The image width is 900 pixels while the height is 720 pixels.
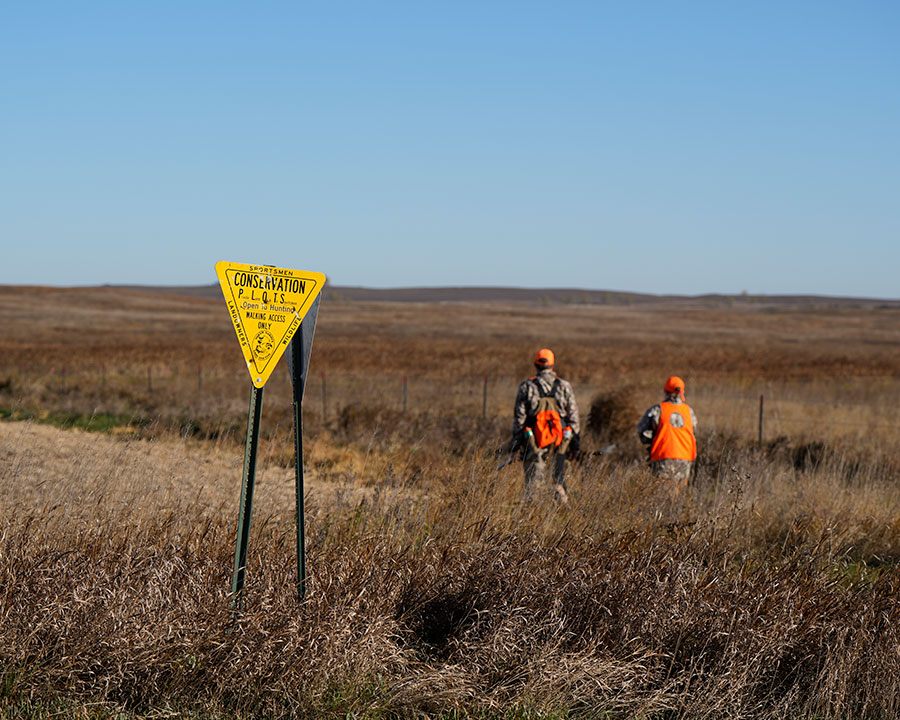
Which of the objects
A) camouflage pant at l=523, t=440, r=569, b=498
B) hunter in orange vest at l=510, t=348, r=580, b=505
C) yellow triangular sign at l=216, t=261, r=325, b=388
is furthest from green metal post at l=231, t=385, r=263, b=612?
hunter in orange vest at l=510, t=348, r=580, b=505

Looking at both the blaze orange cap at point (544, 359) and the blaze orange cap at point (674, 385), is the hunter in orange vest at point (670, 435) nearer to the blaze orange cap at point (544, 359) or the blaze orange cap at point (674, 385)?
the blaze orange cap at point (674, 385)

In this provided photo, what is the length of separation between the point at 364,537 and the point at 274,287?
1882 mm

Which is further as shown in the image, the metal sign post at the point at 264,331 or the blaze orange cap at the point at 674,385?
the blaze orange cap at the point at 674,385

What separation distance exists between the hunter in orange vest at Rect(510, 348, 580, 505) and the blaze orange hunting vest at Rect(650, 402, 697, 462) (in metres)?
0.84

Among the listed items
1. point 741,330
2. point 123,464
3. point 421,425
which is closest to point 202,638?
point 123,464

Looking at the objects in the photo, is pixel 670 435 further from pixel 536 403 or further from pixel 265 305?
pixel 265 305

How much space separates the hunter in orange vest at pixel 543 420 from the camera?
9938 mm

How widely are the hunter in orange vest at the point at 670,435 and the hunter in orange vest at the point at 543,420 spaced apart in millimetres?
779

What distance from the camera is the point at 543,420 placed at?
9.96 meters

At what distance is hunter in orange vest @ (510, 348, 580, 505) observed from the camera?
9938mm

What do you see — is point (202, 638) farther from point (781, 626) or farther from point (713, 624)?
point (781, 626)

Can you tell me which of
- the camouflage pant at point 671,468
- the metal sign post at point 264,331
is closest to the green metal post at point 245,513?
the metal sign post at point 264,331

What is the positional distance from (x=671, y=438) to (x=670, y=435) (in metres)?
0.03

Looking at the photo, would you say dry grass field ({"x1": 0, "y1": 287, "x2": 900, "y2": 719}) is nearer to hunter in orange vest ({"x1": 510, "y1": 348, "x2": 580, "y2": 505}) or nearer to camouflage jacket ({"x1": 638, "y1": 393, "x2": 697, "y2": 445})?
camouflage jacket ({"x1": 638, "y1": 393, "x2": 697, "y2": 445})
